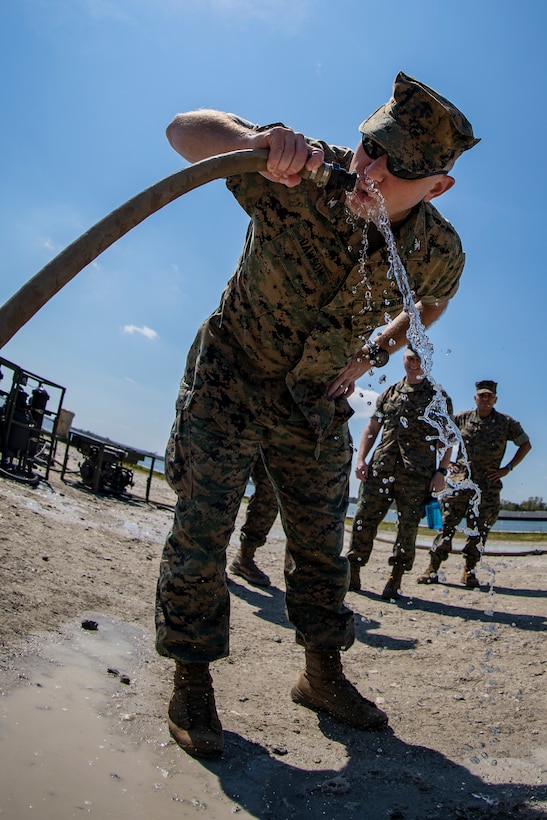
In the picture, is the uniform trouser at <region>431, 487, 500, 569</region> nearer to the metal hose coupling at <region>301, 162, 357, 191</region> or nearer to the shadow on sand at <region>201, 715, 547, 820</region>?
the shadow on sand at <region>201, 715, 547, 820</region>

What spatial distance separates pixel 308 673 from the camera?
2.73m

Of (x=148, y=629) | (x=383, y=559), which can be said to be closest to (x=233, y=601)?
(x=148, y=629)

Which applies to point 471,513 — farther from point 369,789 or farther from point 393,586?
point 369,789

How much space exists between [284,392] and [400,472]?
376 centimetres

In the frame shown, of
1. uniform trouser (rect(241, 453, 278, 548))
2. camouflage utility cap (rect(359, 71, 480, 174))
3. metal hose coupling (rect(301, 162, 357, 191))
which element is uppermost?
camouflage utility cap (rect(359, 71, 480, 174))

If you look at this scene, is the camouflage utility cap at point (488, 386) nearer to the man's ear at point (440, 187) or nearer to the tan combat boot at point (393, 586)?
the tan combat boot at point (393, 586)

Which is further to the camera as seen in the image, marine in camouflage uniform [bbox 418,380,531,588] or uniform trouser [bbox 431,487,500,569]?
marine in camouflage uniform [bbox 418,380,531,588]

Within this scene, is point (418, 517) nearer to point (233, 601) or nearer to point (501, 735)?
point (233, 601)

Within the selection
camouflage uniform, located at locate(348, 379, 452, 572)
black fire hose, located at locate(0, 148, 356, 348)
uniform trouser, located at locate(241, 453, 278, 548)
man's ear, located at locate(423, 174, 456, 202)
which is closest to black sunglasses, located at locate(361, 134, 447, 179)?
man's ear, located at locate(423, 174, 456, 202)

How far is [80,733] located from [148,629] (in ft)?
4.17

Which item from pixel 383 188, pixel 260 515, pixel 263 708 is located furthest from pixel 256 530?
pixel 383 188

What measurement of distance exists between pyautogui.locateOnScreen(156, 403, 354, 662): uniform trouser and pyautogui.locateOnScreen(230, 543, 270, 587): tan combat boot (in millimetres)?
2716

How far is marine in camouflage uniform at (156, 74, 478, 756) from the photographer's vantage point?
89.4 inches

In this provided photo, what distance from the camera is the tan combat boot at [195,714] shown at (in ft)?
7.09
